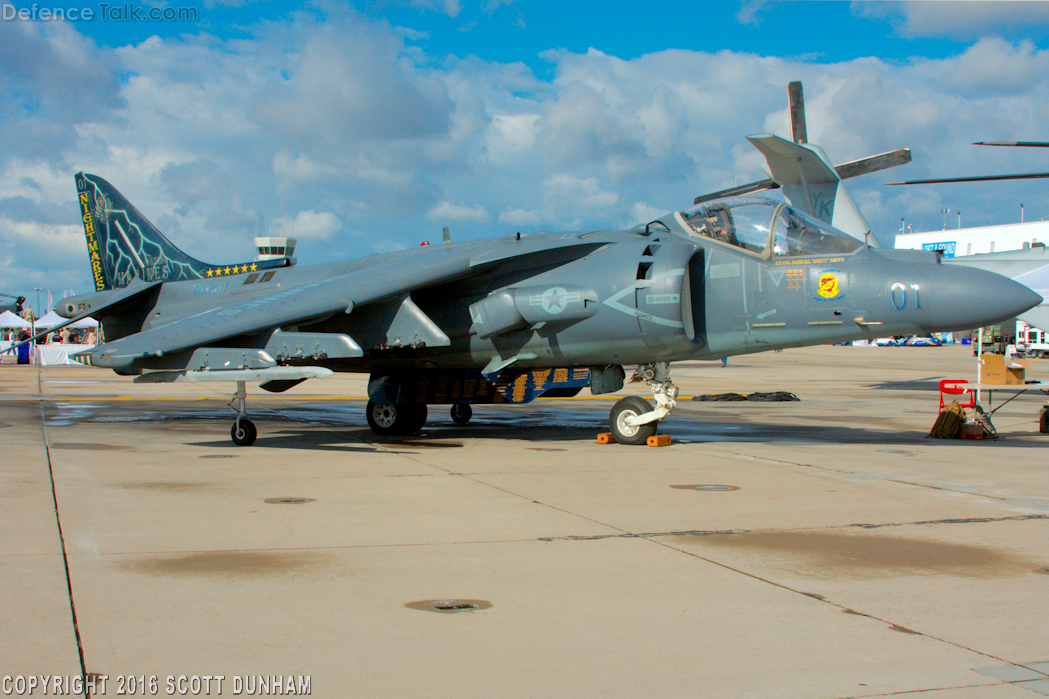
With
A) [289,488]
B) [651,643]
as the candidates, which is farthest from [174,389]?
[651,643]

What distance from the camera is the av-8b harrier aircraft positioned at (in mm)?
9922

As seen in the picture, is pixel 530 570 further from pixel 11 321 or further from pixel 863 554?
pixel 11 321

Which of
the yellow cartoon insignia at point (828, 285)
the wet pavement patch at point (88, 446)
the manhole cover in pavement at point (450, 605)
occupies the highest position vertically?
the yellow cartoon insignia at point (828, 285)

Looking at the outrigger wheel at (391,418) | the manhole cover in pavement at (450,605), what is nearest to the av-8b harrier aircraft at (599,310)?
the outrigger wheel at (391,418)

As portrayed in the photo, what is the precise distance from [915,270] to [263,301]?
27.8 feet

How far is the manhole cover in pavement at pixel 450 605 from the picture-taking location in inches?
173

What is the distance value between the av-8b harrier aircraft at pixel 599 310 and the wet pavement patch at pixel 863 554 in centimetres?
441

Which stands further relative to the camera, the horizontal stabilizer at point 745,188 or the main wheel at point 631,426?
the horizontal stabilizer at point 745,188

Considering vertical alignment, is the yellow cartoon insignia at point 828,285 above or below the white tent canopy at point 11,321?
below

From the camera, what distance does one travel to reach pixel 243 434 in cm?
1140

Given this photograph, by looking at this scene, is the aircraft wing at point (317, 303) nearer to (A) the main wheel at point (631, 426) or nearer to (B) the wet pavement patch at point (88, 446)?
(B) the wet pavement patch at point (88, 446)

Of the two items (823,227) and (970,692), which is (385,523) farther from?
(823,227)

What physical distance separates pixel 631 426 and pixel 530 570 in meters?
6.37

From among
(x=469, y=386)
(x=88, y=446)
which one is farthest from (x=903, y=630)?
(x=88, y=446)
